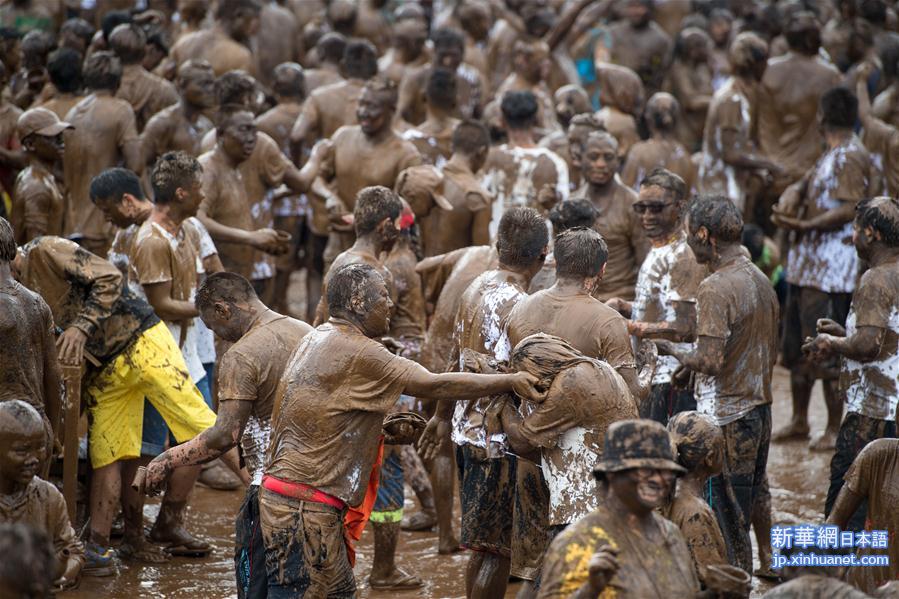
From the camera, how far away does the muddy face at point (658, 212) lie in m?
8.34

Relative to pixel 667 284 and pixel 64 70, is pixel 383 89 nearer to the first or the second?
pixel 64 70

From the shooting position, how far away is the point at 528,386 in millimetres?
5902

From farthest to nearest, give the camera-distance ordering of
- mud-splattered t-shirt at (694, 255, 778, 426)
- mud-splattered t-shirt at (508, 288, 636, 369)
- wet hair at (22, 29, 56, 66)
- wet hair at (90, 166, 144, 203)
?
wet hair at (22, 29, 56, 66), wet hair at (90, 166, 144, 203), mud-splattered t-shirt at (694, 255, 778, 426), mud-splattered t-shirt at (508, 288, 636, 369)

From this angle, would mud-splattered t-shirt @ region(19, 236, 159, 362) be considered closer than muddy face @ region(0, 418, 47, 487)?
No

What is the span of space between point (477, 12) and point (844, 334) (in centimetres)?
909

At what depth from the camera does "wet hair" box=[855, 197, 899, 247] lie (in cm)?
754

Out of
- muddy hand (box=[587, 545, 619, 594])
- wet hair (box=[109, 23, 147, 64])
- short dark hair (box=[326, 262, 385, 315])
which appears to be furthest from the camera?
wet hair (box=[109, 23, 147, 64])

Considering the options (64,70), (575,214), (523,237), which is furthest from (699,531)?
(64,70)

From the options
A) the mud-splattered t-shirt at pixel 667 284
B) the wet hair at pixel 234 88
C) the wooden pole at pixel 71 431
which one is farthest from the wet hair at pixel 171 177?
the mud-splattered t-shirt at pixel 667 284

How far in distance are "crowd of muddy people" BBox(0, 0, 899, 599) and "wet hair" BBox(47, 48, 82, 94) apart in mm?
39

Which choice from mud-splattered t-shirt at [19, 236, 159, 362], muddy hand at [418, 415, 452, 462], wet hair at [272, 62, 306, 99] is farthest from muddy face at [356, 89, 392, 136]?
muddy hand at [418, 415, 452, 462]

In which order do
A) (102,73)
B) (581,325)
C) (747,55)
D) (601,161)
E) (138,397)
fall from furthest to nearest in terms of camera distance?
(747,55) < (102,73) < (601,161) < (138,397) < (581,325)

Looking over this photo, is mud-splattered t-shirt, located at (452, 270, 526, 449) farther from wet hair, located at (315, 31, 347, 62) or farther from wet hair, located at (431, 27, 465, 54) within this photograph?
wet hair, located at (315, 31, 347, 62)

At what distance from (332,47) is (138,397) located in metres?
7.31
